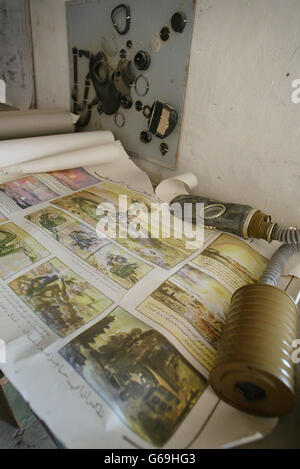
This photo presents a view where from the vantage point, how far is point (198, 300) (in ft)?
1.96

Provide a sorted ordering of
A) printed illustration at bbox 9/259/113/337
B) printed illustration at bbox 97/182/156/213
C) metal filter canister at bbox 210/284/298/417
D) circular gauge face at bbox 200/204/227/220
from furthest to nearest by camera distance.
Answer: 1. printed illustration at bbox 97/182/156/213
2. circular gauge face at bbox 200/204/227/220
3. printed illustration at bbox 9/259/113/337
4. metal filter canister at bbox 210/284/298/417

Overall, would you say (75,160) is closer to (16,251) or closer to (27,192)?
(27,192)

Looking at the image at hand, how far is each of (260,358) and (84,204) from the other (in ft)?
2.19

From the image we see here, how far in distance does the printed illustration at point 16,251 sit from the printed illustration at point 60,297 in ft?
0.11

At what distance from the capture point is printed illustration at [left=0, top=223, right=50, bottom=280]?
2.09 ft

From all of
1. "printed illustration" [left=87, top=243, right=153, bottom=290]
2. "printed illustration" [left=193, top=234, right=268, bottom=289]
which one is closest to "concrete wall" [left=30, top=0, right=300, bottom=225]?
"printed illustration" [left=193, top=234, right=268, bottom=289]

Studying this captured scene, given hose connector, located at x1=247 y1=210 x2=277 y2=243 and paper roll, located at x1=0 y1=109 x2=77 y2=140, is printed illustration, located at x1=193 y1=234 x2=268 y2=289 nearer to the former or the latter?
hose connector, located at x1=247 y1=210 x2=277 y2=243

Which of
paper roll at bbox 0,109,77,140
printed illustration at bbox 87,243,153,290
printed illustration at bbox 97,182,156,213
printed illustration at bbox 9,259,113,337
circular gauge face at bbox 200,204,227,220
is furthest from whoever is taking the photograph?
paper roll at bbox 0,109,77,140

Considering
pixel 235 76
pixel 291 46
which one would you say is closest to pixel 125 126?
pixel 235 76

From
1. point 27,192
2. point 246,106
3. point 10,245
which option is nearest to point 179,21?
point 246,106

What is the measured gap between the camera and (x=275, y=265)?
0.63 metres

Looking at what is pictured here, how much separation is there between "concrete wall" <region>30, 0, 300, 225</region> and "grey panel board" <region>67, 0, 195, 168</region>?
1.6 inches

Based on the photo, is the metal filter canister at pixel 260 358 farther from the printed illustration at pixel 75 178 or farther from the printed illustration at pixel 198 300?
the printed illustration at pixel 75 178

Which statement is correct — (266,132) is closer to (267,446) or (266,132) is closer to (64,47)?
(267,446)
